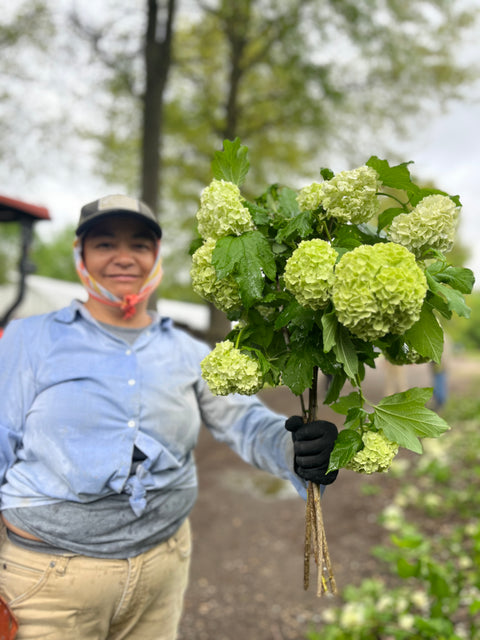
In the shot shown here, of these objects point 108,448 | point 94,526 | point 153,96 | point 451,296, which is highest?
point 153,96

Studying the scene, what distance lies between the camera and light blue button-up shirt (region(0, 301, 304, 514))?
5.90 ft

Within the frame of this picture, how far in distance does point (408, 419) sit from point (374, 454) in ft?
0.45

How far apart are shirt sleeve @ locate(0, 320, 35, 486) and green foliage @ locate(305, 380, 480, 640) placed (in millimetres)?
1853

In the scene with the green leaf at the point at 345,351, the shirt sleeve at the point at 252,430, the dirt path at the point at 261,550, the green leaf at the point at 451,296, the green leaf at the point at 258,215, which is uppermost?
the green leaf at the point at 258,215

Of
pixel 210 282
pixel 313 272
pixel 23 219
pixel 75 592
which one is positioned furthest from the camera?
pixel 23 219

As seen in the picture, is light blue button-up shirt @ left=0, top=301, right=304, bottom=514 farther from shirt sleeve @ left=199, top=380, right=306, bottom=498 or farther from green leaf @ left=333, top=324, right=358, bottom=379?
green leaf @ left=333, top=324, right=358, bottom=379

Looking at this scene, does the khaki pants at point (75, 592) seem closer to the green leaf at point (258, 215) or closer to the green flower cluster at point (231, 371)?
the green flower cluster at point (231, 371)

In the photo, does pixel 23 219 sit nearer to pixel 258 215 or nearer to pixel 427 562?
pixel 258 215

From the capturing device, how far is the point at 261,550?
4.44 m

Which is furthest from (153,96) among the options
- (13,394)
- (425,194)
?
(425,194)

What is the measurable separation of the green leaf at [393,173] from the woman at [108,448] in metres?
0.76

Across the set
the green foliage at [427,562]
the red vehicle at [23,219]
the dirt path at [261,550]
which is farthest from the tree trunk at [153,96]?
the green foliage at [427,562]

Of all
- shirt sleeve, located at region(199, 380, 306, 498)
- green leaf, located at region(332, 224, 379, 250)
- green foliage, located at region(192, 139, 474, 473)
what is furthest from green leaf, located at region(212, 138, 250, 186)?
shirt sleeve, located at region(199, 380, 306, 498)

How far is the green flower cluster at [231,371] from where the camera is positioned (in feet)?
4.34
